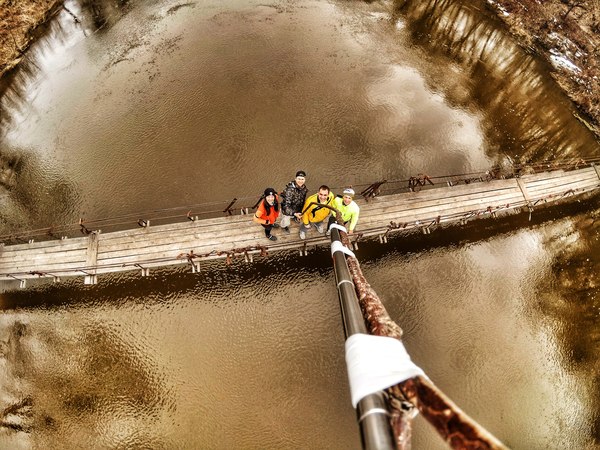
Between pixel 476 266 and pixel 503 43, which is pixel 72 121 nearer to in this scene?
pixel 476 266

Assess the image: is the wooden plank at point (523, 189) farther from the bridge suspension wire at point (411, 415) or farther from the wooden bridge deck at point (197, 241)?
the bridge suspension wire at point (411, 415)

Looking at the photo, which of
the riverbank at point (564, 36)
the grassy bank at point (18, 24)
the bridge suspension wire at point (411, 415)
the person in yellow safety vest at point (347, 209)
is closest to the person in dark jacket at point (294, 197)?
the person in yellow safety vest at point (347, 209)

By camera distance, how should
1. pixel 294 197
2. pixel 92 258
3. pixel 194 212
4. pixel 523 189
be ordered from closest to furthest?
pixel 294 197, pixel 92 258, pixel 194 212, pixel 523 189

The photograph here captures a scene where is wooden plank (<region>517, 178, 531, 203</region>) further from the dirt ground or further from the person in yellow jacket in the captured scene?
the person in yellow jacket

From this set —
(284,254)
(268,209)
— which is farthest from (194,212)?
(268,209)

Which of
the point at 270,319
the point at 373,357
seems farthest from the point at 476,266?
the point at 373,357

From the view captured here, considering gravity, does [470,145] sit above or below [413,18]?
below

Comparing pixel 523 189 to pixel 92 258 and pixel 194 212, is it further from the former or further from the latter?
pixel 92 258
